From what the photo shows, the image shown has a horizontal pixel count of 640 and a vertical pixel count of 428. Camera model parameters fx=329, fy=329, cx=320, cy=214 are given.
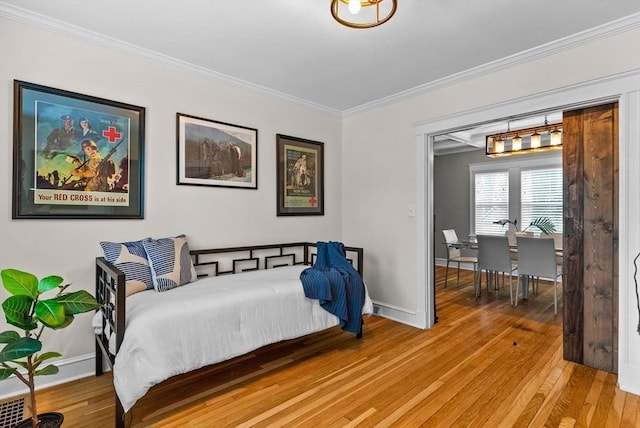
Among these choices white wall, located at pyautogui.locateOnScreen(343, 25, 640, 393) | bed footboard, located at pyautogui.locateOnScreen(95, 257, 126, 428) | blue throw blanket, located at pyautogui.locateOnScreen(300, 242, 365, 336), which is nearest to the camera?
bed footboard, located at pyautogui.locateOnScreen(95, 257, 126, 428)

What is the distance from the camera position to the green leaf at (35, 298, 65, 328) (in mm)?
1382

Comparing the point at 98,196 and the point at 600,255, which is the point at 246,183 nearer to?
the point at 98,196

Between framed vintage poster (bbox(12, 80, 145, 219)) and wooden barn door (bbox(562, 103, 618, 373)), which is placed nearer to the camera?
framed vintage poster (bbox(12, 80, 145, 219))

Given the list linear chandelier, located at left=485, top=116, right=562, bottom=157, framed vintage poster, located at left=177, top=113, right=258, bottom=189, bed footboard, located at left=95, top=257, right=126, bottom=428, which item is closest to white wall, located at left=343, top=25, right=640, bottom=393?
framed vintage poster, located at left=177, top=113, right=258, bottom=189

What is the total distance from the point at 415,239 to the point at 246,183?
1782mm

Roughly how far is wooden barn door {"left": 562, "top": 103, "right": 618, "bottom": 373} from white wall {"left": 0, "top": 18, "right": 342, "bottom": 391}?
7.86 ft

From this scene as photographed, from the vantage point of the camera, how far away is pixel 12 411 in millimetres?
1851

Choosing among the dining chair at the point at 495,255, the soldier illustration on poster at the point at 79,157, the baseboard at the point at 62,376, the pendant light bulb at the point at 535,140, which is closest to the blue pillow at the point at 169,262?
the soldier illustration on poster at the point at 79,157

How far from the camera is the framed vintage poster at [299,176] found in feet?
11.5

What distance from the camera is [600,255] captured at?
2.41 meters

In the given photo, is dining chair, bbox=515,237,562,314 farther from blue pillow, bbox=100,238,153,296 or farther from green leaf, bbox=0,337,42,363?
green leaf, bbox=0,337,42,363

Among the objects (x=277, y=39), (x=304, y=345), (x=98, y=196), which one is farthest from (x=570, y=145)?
(x=98, y=196)

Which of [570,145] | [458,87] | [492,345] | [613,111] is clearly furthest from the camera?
[458,87]

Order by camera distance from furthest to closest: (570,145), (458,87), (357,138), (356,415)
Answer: (357,138) → (458,87) → (570,145) → (356,415)
